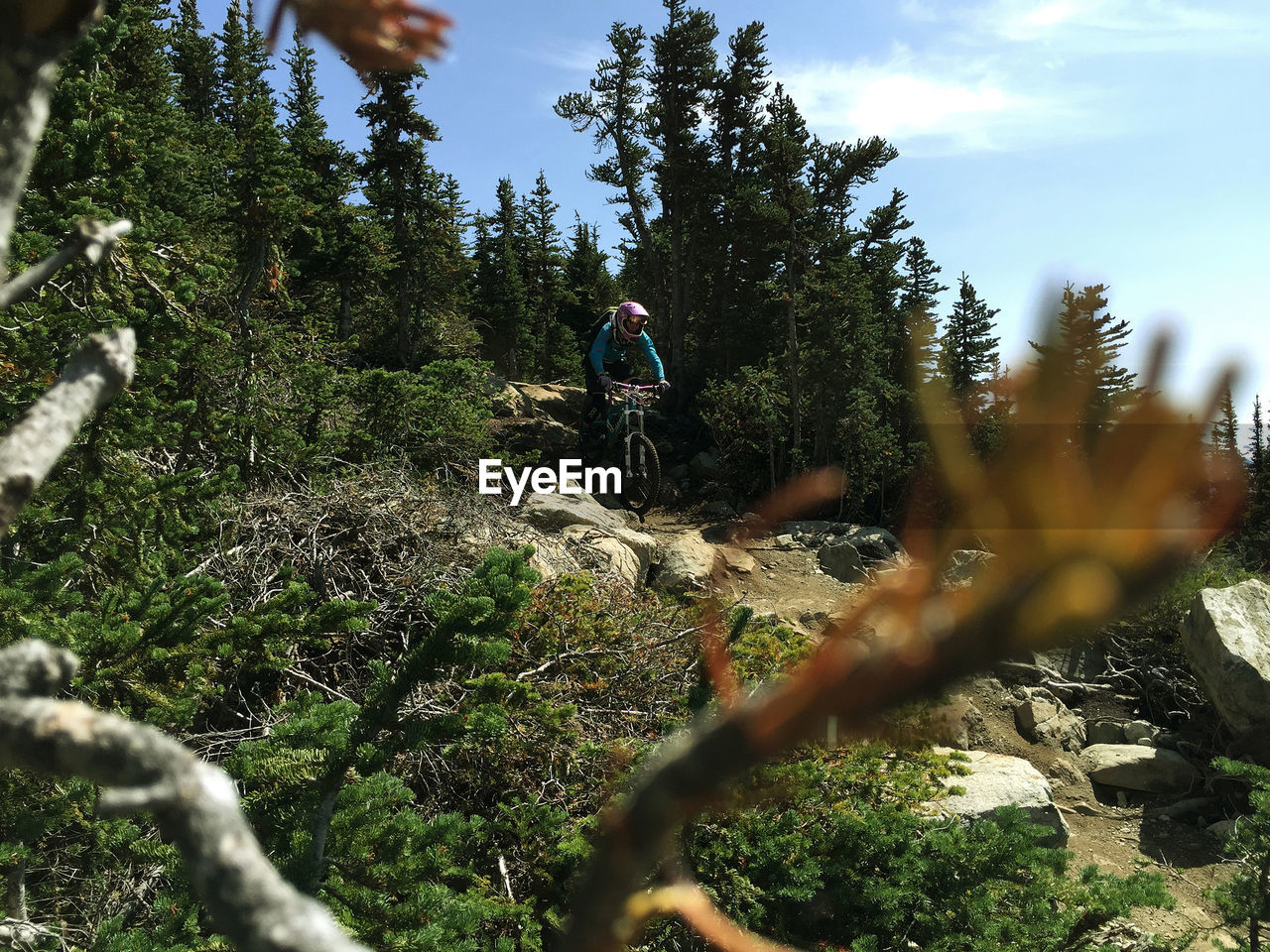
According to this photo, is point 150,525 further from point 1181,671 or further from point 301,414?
point 1181,671

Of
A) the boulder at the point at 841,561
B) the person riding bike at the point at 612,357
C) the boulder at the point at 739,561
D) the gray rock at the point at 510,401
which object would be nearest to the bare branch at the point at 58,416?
the boulder at the point at 739,561

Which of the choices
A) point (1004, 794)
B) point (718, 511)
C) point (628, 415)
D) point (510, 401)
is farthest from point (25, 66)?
point (510, 401)

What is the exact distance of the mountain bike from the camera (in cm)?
1075

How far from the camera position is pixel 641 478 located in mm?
11586

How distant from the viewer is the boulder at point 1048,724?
8094 mm

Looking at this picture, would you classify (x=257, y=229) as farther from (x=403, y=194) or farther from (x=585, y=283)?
(x=585, y=283)

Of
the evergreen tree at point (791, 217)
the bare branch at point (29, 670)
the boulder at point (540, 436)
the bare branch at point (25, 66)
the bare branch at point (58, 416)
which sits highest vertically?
the evergreen tree at point (791, 217)

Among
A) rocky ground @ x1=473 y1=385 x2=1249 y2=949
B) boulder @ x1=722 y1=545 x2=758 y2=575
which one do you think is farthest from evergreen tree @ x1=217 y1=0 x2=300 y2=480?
boulder @ x1=722 y1=545 x2=758 y2=575

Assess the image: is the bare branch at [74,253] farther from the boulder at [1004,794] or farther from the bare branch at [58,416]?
the boulder at [1004,794]

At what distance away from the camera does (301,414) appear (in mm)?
7293

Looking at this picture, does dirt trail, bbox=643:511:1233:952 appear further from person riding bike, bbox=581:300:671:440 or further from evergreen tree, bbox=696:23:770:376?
evergreen tree, bbox=696:23:770:376

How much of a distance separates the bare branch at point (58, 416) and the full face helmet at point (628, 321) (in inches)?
377

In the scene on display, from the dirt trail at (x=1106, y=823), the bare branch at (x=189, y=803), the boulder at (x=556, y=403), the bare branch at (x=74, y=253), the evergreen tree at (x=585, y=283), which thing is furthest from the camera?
the evergreen tree at (x=585, y=283)

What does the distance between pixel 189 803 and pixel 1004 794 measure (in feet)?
21.1
